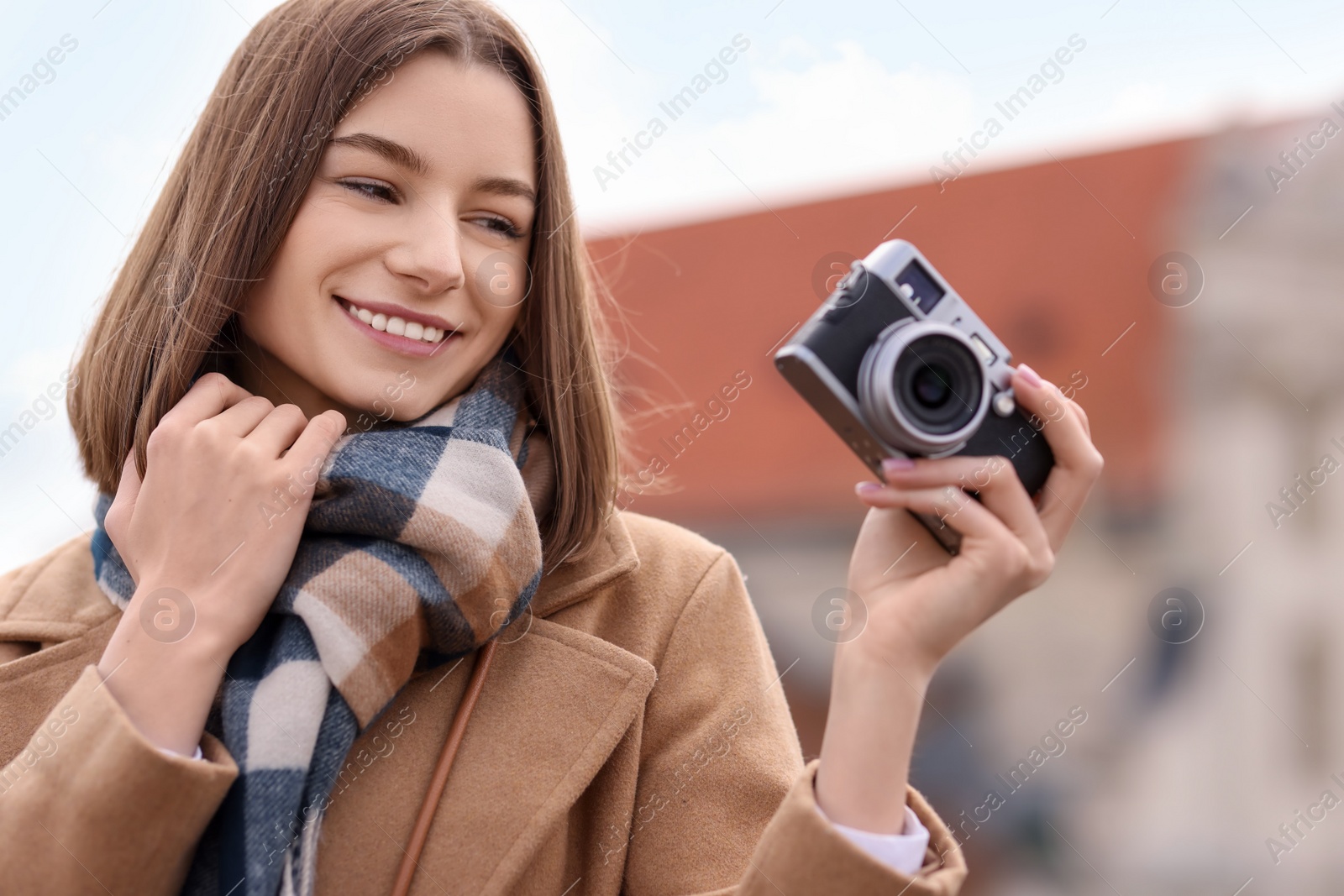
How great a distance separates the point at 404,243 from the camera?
1.55 meters

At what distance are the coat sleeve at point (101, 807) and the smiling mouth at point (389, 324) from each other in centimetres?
58

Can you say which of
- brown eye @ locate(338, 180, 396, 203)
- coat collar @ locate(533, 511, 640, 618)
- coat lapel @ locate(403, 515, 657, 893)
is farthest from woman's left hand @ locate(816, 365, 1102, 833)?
brown eye @ locate(338, 180, 396, 203)

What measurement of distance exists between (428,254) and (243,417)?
1.13 ft

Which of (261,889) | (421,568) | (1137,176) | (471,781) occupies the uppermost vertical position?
(1137,176)

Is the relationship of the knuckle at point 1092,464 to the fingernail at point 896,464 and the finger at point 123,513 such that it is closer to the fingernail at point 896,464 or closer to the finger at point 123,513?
the fingernail at point 896,464

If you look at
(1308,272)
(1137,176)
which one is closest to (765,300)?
(1137,176)

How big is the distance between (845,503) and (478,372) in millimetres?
15355

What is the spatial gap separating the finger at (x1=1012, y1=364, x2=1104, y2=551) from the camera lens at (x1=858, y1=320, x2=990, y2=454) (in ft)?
0.18

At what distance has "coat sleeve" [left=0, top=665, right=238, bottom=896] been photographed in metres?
1.25

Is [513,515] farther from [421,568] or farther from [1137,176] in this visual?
[1137,176]

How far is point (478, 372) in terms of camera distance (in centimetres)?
177

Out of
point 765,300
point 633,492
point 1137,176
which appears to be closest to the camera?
point 633,492

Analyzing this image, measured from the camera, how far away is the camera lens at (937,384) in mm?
1210

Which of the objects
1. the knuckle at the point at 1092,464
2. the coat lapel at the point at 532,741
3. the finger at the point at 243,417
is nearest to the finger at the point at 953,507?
the knuckle at the point at 1092,464
